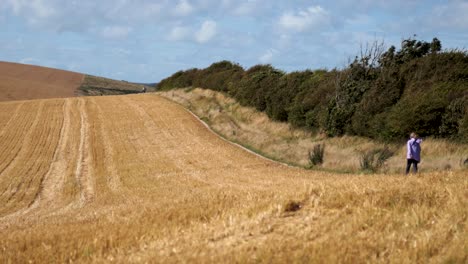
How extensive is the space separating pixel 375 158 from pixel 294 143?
314 inches

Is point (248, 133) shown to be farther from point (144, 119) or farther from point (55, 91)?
point (55, 91)

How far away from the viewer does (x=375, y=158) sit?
76.0ft

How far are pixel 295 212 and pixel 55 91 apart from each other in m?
74.4

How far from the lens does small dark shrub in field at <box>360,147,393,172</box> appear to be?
22.3 m

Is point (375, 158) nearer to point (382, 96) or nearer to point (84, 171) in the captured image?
point (382, 96)

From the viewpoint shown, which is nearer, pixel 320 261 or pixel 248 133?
pixel 320 261

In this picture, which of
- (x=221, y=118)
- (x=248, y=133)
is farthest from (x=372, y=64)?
(x=221, y=118)

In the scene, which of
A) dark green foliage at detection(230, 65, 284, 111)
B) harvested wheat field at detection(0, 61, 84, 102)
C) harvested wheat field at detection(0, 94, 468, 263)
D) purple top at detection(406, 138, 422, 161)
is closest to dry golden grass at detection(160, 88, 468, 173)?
dark green foliage at detection(230, 65, 284, 111)

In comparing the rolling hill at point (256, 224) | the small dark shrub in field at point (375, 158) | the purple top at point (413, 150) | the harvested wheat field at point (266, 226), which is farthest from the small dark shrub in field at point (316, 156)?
the purple top at point (413, 150)

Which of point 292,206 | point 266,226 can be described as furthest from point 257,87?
point 266,226

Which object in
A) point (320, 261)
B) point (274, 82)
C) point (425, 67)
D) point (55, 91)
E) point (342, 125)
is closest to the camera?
point (320, 261)

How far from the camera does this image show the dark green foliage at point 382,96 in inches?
871

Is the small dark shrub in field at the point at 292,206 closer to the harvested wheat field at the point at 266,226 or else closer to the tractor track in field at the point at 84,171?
the harvested wheat field at the point at 266,226

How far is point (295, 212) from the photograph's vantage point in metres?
8.50
